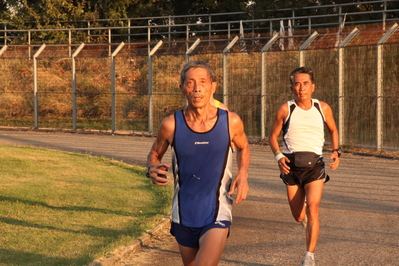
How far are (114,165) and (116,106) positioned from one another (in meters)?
9.58

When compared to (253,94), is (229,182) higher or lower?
lower

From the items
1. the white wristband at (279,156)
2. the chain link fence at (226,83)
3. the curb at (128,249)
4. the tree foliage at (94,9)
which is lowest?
the curb at (128,249)

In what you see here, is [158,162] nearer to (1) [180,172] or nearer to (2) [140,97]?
(1) [180,172]

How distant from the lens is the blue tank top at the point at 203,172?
457 cm

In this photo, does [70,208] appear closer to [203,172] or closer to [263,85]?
[203,172]

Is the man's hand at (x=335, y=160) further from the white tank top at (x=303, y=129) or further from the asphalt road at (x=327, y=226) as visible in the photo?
the asphalt road at (x=327, y=226)

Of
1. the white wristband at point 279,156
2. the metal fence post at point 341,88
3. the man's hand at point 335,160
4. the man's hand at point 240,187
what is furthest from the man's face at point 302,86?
the metal fence post at point 341,88

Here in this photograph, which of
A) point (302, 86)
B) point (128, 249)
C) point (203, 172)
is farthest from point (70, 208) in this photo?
point (203, 172)

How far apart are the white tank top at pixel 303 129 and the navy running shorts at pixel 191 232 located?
255 centimetres

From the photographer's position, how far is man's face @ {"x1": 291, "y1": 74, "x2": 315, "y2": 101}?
696 cm

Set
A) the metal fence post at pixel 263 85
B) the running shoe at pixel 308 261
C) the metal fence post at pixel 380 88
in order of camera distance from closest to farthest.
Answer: the running shoe at pixel 308 261 < the metal fence post at pixel 380 88 < the metal fence post at pixel 263 85

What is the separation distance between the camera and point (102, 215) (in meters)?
9.23

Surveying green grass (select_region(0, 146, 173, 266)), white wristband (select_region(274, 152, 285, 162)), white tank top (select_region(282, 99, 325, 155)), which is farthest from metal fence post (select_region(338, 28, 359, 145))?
white wristband (select_region(274, 152, 285, 162))

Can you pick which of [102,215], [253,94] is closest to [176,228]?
[102,215]
